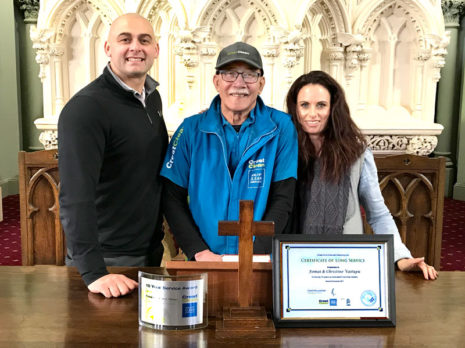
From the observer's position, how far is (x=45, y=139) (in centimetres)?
417

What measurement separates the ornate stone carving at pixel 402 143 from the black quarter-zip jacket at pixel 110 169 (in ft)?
8.94

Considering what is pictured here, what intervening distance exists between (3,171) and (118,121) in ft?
19.0

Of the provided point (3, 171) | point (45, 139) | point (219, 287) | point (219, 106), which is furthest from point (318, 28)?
point (3, 171)

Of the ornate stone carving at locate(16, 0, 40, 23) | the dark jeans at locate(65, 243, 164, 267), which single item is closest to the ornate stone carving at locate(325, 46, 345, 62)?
the dark jeans at locate(65, 243, 164, 267)

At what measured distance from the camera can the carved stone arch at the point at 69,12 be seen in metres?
4.15

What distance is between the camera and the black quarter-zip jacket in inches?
62.0

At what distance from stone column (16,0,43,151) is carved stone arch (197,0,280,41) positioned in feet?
13.7

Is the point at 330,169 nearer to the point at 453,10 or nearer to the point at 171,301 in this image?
the point at 171,301

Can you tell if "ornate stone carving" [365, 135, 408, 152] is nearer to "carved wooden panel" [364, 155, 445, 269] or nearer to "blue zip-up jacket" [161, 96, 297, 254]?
"carved wooden panel" [364, 155, 445, 269]

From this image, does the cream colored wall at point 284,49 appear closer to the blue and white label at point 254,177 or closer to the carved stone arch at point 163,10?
the carved stone arch at point 163,10

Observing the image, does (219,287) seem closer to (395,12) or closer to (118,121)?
(118,121)

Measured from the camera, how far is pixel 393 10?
14.6 ft

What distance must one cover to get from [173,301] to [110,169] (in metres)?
0.75

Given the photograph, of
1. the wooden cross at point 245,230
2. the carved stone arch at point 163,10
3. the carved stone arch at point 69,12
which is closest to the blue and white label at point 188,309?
the wooden cross at point 245,230
